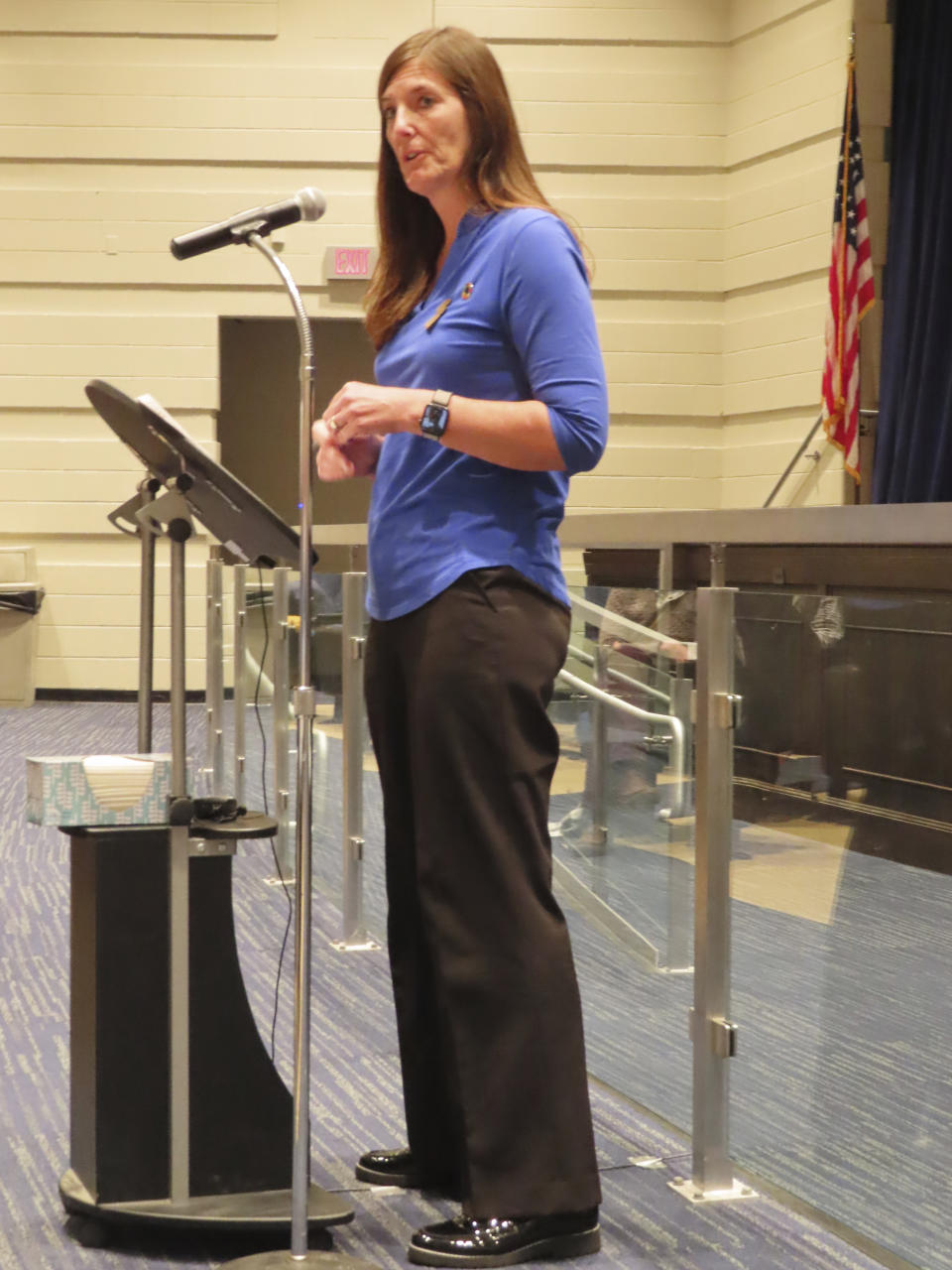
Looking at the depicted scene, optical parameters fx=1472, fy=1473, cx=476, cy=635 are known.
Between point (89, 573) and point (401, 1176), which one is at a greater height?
point (89, 573)

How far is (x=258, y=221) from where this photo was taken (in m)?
1.67

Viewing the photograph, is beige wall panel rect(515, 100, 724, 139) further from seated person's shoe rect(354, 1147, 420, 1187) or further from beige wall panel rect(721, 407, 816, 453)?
seated person's shoe rect(354, 1147, 420, 1187)

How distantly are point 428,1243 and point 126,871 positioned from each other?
0.58m

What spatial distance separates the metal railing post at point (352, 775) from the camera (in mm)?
3426

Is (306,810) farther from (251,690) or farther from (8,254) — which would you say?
(8,254)

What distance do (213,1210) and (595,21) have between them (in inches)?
328

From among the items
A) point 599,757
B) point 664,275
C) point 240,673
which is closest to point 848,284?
point 664,275

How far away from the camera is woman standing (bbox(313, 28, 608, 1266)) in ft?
5.32

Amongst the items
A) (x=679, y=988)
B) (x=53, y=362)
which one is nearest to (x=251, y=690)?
(x=679, y=988)

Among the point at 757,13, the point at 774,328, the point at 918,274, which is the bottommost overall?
the point at 774,328

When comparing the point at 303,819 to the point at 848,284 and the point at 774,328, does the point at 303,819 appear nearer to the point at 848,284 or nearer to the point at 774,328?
the point at 848,284

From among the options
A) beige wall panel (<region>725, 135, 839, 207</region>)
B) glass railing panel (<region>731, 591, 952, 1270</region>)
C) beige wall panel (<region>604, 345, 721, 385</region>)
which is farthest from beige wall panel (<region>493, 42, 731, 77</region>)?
glass railing panel (<region>731, 591, 952, 1270</region>)

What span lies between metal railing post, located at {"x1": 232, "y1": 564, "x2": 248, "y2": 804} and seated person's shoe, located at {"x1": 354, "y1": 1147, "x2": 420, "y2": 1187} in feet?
7.93

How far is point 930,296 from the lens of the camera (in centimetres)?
736
